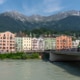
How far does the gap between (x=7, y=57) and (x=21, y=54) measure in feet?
9.94

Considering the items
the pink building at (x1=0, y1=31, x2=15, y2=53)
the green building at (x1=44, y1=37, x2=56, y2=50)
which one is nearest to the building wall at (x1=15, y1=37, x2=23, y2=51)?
the pink building at (x1=0, y1=31, x2=15, y2=53)

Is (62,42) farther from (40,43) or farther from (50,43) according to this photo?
(40,43)

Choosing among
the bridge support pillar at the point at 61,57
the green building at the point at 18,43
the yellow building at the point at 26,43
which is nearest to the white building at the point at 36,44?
→ the yellow building at the point at 26,43

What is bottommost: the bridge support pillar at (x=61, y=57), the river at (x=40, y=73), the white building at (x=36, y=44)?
the river at (x=40, y=73)

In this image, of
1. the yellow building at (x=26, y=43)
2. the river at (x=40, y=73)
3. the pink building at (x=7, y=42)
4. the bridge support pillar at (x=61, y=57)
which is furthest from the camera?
the yellow building at (x=26, y=43)

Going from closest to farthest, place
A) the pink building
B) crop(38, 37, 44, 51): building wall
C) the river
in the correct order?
the river, the pink building, crop(38, 37, 44, 51): building wall

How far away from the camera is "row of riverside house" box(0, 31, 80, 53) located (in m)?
84.8

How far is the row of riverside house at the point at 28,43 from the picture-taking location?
278 ft

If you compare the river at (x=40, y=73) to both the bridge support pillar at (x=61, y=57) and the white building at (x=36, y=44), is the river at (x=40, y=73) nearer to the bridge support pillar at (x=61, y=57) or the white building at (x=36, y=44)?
the bridge support pillar at (x=61, y=57)

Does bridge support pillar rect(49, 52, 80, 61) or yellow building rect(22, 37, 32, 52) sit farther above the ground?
yellow building rect(22, 37, 32, 52)

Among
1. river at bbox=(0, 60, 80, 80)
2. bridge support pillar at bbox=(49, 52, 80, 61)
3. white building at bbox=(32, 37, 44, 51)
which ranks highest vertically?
white building at bbox=(32, 37, 44, 51)

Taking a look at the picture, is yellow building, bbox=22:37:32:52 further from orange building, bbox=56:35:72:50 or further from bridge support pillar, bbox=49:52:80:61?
bridge support pillar, bbox=49:52:80:61

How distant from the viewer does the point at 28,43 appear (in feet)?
300

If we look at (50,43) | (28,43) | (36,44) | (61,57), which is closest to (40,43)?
(36,44)
